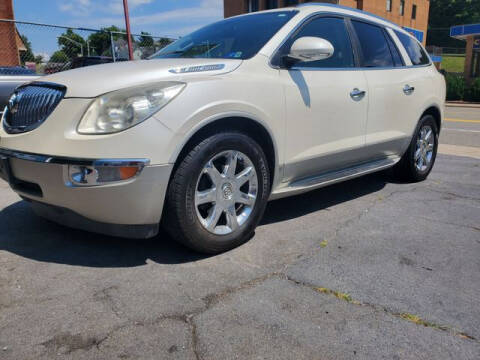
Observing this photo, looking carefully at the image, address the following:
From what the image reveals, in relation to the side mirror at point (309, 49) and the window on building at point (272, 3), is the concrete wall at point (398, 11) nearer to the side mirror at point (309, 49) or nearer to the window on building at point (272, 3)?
the window on building at point (272, 3)

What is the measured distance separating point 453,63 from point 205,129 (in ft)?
235

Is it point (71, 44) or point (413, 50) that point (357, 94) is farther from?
point (71, 44)

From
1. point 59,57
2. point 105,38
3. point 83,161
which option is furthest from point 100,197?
point 105,38

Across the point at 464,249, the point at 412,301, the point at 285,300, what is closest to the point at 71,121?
the point at 285,300

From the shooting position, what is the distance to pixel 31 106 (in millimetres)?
2879

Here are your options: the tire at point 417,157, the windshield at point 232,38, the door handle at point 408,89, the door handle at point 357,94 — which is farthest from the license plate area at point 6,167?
the tire at point 417,157

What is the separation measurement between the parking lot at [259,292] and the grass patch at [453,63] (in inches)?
2411

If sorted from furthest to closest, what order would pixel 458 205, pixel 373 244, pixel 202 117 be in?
pixel 458 205, pixel 373 244, pixel 202 117

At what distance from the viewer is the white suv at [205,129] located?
2.55 meters

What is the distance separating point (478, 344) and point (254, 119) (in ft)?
6.04

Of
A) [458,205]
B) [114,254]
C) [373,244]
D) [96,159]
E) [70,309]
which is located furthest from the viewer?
[458,205]

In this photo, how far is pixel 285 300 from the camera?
7.90 feet

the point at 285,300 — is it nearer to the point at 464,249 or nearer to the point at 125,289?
the point at 125,289

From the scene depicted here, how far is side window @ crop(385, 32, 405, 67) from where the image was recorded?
4.58 meters
